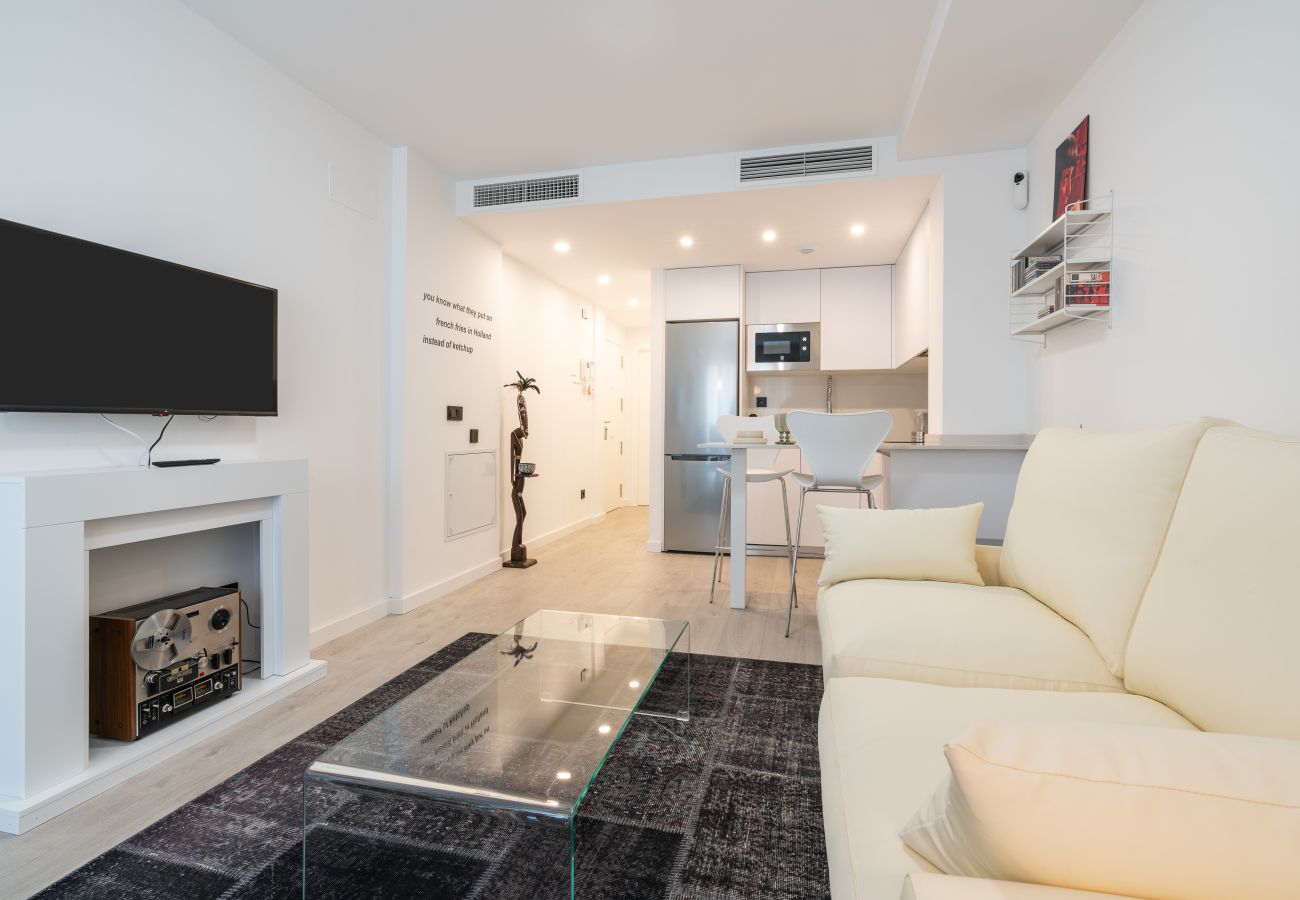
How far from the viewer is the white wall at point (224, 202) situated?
6.56 feet

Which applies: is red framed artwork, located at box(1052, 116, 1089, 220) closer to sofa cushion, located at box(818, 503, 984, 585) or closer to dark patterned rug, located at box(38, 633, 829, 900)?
sofa cushion, located at box(818, 503, 984, 585)

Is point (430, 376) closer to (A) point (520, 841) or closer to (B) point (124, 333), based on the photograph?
(B) point (124, 333)

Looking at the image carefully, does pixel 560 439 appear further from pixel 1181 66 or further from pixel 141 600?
pixel 1181 66

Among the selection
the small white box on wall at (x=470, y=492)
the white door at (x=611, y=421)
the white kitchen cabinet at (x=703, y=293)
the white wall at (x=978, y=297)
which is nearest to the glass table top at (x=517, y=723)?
the small white box on wall at (x=470, y=492)

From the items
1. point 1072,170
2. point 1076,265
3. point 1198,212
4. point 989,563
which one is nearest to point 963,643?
point 989,563

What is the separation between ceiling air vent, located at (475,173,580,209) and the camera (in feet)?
13.0

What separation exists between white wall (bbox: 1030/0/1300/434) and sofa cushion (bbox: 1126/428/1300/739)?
620mm

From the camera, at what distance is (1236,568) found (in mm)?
1102

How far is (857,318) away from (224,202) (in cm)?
447

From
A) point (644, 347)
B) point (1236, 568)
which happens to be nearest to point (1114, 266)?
point (1236, 568)

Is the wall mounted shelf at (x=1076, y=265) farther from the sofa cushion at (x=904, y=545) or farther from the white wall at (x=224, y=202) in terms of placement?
the white wall at (x=224, y=202)

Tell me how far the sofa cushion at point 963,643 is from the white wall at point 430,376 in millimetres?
2662

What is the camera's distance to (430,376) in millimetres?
3887

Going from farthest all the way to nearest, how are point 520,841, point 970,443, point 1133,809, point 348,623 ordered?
point 970,443, point 348,623, point 520,841, point 1133,809
